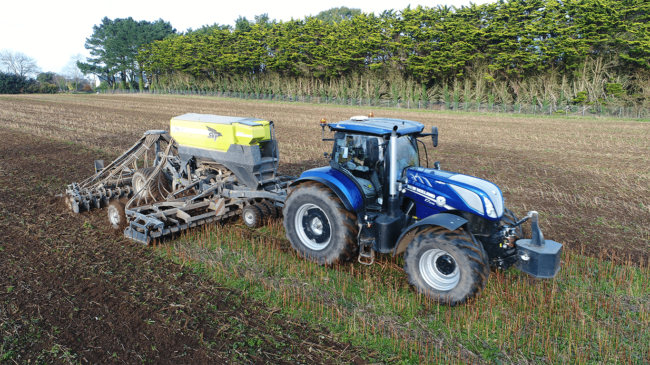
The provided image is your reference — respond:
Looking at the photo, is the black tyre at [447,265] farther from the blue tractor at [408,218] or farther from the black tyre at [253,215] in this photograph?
the black tyre at [253,215]

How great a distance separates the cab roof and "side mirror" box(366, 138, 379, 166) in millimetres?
152

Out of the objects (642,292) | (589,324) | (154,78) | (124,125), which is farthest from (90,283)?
(154,78)

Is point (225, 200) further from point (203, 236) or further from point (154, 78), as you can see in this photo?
point (154, 78)

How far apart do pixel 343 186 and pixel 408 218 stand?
1.03m

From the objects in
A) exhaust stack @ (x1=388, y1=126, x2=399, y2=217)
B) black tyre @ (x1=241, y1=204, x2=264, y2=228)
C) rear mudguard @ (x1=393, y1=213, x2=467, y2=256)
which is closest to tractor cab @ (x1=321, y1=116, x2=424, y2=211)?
exhaust stack @ (x1=388, y1=126, x2=399, y2=217)

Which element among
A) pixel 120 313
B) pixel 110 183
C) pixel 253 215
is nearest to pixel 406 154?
pixel 253 215

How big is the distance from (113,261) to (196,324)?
2.50 m

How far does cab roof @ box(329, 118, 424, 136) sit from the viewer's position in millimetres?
5691

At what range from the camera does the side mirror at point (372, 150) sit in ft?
19.3

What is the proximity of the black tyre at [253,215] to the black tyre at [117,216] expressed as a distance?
228cm

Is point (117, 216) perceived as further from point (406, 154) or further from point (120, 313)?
point (406, 154)

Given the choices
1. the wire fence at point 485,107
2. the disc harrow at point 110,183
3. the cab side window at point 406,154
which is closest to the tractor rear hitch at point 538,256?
the cab side window at point 406,154

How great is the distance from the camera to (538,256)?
15.6 feet

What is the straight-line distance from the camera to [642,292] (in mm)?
5586
